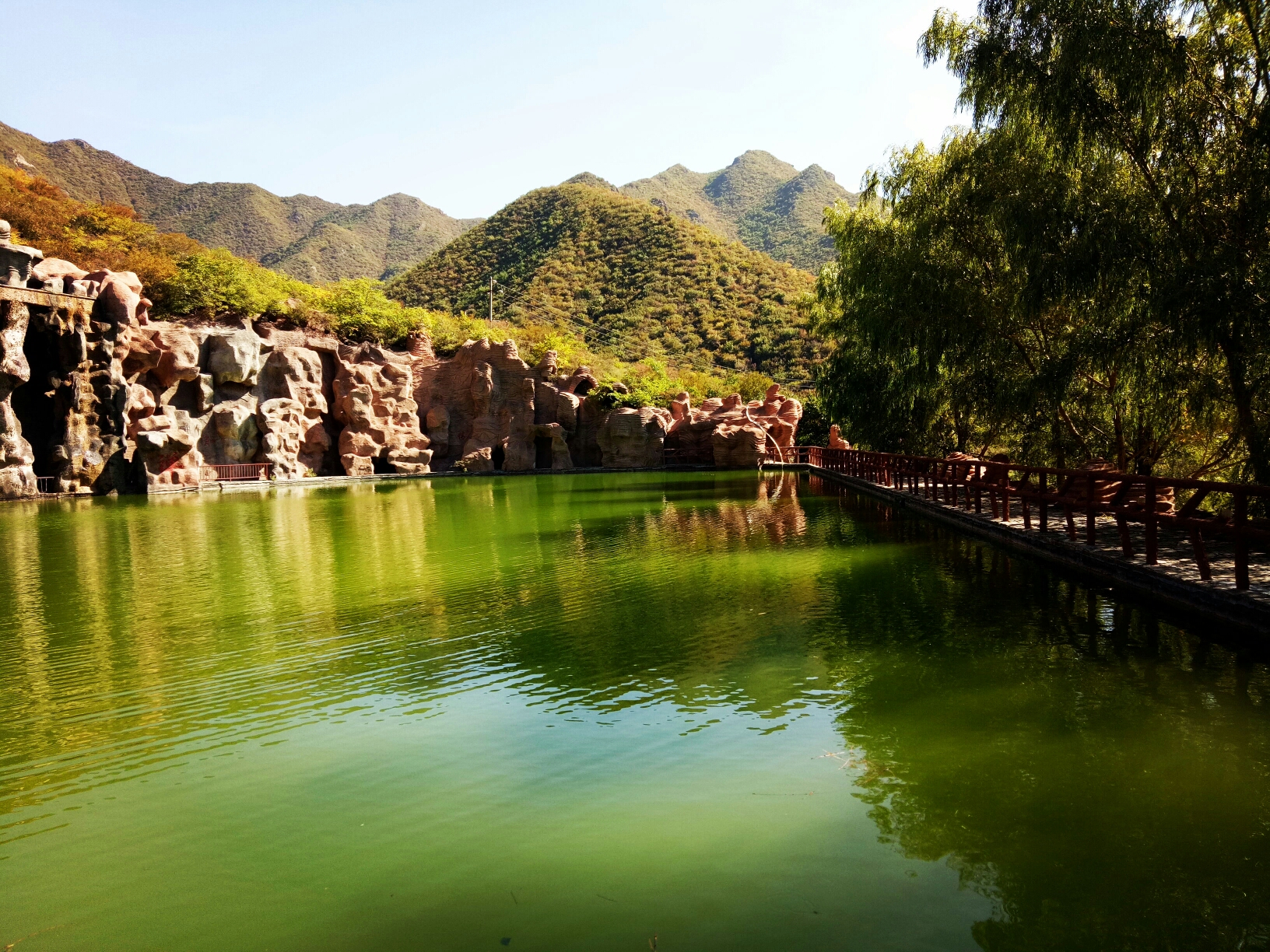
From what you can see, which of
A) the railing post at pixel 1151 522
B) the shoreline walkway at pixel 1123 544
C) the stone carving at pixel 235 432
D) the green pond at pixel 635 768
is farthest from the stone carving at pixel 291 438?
the railing post at pixel 1151 522

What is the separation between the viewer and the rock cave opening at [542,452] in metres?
45.7

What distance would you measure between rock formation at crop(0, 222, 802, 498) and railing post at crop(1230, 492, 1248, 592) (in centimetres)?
3335

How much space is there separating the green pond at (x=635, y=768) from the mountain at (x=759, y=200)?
86.7m

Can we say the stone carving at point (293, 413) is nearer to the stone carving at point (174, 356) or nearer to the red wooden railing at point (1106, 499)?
the stone carving at point (174, 356)

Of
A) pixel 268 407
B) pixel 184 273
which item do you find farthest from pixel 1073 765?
pixel 184 273

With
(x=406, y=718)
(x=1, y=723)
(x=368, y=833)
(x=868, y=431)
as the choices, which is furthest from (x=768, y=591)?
(x=868, y=431)

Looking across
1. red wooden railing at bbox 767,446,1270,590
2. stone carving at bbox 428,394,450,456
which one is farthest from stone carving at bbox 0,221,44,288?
red wooden railing at bbox 767,446,1270,590

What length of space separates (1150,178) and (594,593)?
8.68 metres

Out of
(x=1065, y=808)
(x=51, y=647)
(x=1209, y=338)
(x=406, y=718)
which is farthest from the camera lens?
(x=1209, y=338)

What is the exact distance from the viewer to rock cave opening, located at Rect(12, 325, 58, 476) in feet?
105

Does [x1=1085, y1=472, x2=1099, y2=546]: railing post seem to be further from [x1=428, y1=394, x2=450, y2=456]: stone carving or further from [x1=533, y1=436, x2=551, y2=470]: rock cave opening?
[x1=428, y1=394, x2=450, y2=456]: stone carving

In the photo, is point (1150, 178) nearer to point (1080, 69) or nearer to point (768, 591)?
point (1080, 69)

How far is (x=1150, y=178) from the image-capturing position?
11.1m

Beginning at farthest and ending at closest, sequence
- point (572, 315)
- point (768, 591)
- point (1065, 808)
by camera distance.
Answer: point (572, 315)
point (768, 591)
point (1065, 808)
